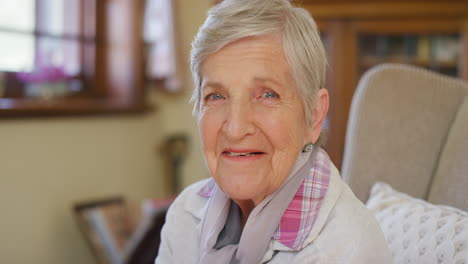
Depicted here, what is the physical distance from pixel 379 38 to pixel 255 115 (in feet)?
6.62

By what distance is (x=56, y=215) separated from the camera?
236 centimetres

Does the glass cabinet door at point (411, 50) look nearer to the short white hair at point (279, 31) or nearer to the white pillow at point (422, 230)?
the white pillow at point (422, 230)

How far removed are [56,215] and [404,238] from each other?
1.78m

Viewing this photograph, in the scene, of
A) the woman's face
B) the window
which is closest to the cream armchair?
the woman's face

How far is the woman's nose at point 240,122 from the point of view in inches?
37.8

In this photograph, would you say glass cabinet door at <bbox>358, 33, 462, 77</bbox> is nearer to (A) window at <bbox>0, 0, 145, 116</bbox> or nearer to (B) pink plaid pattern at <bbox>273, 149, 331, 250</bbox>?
(A) window at <bbox>0, 0, 145, 116</bbox>

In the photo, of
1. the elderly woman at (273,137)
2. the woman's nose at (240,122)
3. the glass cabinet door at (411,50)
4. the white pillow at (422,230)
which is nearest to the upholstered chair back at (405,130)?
the white pillow at (422,230)

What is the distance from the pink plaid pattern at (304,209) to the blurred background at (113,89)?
1.51 meters

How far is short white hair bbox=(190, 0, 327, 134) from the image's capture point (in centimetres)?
95

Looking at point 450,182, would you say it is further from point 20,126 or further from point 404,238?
point 20,126

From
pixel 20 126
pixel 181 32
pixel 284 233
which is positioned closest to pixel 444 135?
pixel 284 233

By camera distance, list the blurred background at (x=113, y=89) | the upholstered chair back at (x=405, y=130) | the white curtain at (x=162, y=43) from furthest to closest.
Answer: the white curtain at (x=162, y=43)
the blurred background at (x=113, y=89)
the upholstered chair back at (x=405, y=130)

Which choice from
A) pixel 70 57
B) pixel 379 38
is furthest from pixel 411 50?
pixel 70 57

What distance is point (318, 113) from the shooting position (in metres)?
1.05
